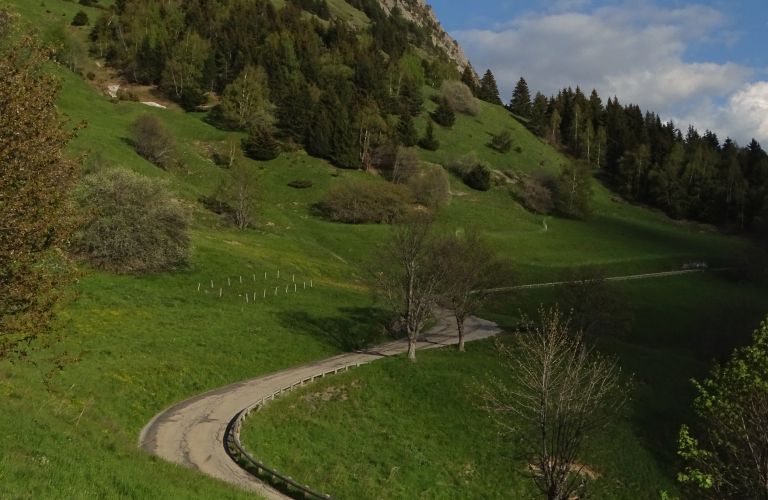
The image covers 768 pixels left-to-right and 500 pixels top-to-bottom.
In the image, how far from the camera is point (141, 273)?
44.9m

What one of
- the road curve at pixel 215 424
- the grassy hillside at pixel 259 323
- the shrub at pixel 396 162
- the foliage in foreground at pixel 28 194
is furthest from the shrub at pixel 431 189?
the foliage in foreground at pixel 28 194

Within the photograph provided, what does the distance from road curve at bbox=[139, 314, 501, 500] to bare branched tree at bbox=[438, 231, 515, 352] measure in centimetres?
643

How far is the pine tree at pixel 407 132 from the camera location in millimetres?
109375

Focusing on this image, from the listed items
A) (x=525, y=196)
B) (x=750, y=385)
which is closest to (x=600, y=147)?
(x=525, y=196)

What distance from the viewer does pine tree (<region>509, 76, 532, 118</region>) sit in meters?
157

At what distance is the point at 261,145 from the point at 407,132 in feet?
100

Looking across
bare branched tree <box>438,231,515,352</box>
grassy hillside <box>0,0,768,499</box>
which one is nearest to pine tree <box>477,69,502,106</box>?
grassy hillside <box>0,0,768,499</box>

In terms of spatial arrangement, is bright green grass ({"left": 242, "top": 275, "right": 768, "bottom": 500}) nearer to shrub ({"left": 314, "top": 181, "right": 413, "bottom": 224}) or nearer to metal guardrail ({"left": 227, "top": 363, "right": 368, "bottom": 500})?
metal guardrail ({"left": 227, "top": 363, "right": 368, "bottom": 500})

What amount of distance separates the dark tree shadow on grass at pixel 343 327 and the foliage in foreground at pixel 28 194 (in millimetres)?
28691

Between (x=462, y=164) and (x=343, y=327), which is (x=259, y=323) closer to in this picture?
(x=343, y=327)

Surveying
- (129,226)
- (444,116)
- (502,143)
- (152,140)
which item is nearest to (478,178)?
(502,143)

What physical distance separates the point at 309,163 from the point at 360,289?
44021mm

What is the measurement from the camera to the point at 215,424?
2552 centimetres

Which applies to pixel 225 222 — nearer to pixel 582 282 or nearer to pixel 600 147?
pixel 582 282
